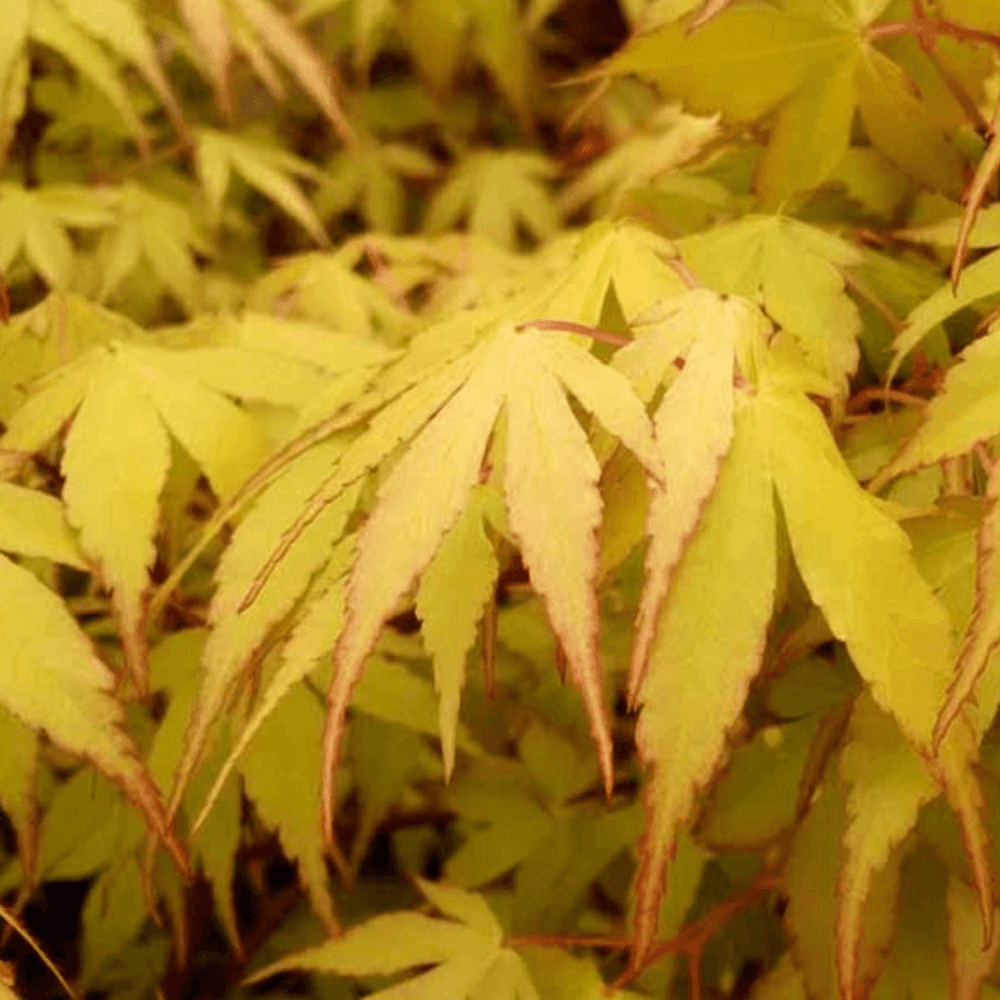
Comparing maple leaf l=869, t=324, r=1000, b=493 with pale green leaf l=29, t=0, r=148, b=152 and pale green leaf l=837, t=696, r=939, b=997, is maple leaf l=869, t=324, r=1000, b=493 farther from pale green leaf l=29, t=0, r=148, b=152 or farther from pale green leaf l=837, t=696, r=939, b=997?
pale green leaf l=29, t=0, r=148, b=152

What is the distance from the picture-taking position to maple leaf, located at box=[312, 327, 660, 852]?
1.69 ft

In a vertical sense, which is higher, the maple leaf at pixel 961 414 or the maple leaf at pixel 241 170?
the maple leaf at pixel 241 170

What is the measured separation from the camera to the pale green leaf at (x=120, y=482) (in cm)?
65

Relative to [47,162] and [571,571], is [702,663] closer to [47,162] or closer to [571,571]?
[571,571]

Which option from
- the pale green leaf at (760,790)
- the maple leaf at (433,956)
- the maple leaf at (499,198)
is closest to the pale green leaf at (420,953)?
the maple leaf at (433,956)

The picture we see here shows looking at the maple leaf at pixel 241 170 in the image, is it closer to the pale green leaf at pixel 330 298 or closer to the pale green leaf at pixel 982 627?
the pale green leaf at pixel 330 298

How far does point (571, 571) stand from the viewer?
20.4 inches

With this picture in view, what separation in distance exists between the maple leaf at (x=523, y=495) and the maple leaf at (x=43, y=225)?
445 millimetres

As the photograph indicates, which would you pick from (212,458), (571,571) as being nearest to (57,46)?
(212,458)

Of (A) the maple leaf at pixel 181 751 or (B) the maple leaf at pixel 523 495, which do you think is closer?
(B) the maple leaf at pixel 523 495

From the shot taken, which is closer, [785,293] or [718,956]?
[785,293]

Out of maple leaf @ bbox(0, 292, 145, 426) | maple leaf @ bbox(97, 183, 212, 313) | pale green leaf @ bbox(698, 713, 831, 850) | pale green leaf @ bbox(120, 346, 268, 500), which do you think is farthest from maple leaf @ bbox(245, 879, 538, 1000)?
maple leaf @ bbox(97, 183, 212, 313)

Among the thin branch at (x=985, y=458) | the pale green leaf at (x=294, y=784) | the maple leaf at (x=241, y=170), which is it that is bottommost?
the pale green leaf at (x=294, y=784)

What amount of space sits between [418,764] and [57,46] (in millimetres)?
445
